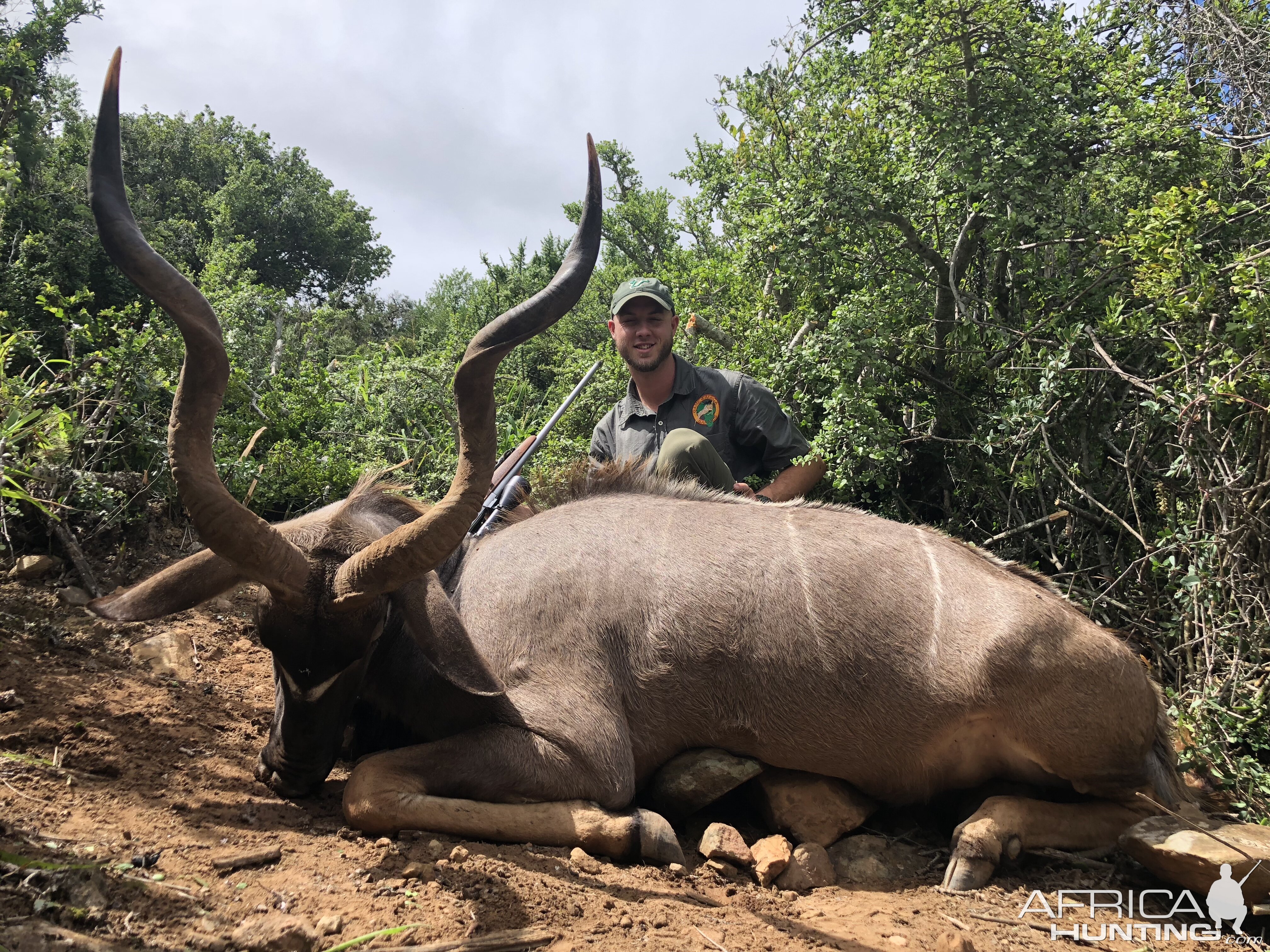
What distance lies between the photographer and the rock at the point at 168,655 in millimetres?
4270

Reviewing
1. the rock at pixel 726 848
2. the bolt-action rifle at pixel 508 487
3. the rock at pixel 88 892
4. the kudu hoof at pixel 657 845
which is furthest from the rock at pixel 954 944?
the bolt-action rifle at pixel 508 487

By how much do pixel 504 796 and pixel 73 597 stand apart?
9.34 ft

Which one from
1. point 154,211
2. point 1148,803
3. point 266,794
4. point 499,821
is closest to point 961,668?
point 1148,803

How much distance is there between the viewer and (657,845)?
325 cm

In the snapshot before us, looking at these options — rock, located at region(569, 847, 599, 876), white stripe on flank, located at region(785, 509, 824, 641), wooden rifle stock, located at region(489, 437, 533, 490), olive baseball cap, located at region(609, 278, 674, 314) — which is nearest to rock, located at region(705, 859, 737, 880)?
rock, located at region(569, 847, 599, 876)

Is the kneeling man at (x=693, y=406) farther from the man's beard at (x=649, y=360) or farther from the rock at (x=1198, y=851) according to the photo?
the rock at (x=1198, y=851)

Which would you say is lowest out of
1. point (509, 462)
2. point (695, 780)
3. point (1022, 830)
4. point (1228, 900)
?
point (1228, 900)

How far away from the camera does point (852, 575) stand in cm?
383

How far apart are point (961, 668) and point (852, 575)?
22.9 inches

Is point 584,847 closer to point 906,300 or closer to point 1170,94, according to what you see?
point 906,300

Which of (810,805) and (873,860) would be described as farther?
(810,805)

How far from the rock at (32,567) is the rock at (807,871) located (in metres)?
4.14

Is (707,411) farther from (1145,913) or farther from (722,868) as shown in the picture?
(1145,913)

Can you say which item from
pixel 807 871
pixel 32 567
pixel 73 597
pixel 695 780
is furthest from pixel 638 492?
pixel 32 567
